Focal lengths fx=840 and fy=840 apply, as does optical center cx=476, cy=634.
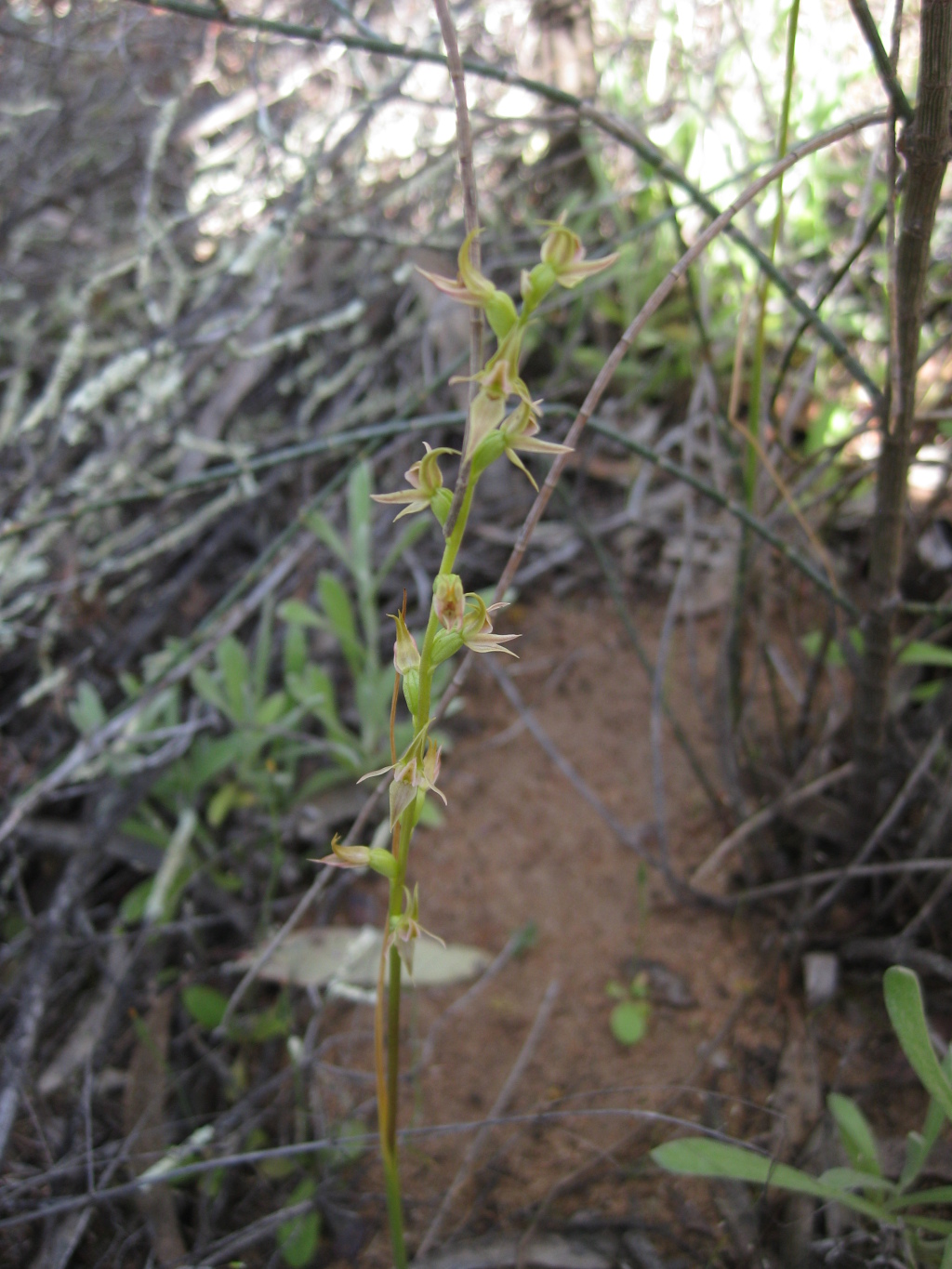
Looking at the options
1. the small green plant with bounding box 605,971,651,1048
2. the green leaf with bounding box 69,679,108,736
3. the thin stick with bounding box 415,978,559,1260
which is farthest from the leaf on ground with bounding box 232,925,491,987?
the green leaf with bounding box 69,679,108,736

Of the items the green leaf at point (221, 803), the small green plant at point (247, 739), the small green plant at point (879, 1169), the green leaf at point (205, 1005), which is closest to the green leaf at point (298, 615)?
the small green plant at point (247, 739)

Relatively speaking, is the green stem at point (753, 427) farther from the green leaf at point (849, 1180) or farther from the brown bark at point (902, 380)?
the green leaf at point (849, 1180)

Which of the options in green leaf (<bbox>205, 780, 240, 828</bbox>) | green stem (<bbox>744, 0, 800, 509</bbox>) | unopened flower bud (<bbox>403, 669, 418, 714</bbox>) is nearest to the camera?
unopened flower bud (<bbox>403, 669, 418, 714</bbox>)

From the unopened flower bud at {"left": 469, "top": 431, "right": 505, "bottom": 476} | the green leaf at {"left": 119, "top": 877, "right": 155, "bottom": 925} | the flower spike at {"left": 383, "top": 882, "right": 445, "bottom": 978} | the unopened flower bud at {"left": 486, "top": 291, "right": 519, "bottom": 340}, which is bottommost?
the green leaf at {"left": 119, "top": 877, "right": 155, "bottom": 925}

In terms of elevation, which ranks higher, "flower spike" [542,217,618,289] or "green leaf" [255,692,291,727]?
"flower spike" [542,217,618,289]

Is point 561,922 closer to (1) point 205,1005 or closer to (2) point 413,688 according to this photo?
(1) point 205,1005

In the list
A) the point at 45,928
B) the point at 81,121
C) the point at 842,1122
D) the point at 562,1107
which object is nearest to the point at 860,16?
the point at 842,1122

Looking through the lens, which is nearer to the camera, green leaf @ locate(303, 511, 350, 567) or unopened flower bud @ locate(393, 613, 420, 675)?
unopened flower bud @ locate(393, 613, 420, 675)

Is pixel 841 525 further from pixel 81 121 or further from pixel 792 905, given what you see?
pixel 81 121

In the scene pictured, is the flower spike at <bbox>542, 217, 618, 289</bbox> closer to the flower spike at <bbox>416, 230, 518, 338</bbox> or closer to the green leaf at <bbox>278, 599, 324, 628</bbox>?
the flower spike at <bbox>416, 230, 518, 338</bbox>
